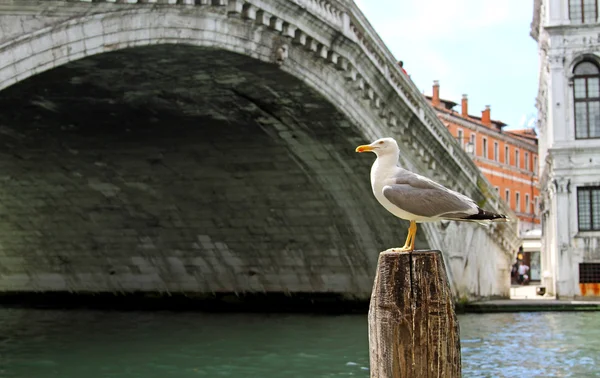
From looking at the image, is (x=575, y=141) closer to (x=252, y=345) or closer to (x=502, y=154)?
(x=252, y=345)

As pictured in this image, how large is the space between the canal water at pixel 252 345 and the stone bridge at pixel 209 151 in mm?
1610

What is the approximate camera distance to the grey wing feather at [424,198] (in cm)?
455

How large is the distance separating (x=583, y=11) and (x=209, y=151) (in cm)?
858

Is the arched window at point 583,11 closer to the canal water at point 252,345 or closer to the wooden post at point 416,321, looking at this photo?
the canal water at point 252,345

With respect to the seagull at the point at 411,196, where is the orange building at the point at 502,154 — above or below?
above

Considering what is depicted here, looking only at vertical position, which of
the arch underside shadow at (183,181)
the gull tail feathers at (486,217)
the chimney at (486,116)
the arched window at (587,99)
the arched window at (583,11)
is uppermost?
the chimney at (486,116)

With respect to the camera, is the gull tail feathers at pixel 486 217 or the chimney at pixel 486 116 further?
the chimney at pixel 486 116

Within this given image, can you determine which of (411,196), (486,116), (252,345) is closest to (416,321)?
(411,196)

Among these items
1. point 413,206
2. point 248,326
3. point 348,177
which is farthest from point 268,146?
point 413,206

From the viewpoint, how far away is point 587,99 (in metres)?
20.5

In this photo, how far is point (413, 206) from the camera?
4.57 m

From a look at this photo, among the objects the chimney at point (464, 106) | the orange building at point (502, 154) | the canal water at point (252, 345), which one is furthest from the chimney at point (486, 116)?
the canal water at point (252, 345)

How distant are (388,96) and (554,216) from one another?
697 centimetres

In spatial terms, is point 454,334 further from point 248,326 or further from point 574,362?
point 248,326
